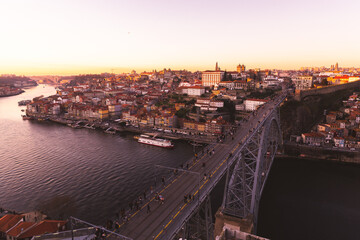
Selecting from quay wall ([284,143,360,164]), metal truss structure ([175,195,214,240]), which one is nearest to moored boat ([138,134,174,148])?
quay wall ([284,143,360,164])

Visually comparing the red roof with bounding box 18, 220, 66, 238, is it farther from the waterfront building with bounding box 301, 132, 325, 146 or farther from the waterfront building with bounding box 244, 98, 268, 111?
the waterfront building with bounding box 244, 98, 268, 111

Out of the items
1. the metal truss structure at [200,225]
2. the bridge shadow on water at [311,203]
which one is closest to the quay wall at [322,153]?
the bridge shadow on water at [311,203]

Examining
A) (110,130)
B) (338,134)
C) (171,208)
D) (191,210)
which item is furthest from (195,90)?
(191,210)

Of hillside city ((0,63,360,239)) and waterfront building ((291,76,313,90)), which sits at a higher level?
waterfront building ((291,76,313,90))

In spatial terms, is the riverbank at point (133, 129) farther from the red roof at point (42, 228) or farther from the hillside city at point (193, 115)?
the red roof at point (42, 228)

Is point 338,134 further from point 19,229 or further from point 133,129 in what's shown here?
point 19,229

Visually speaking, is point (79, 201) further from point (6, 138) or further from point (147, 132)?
→ point (6, 138)
